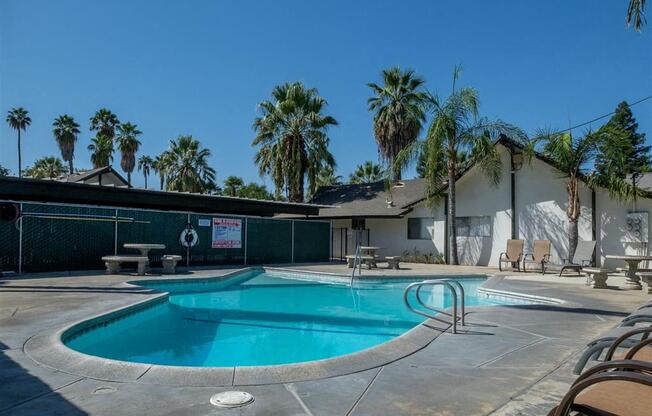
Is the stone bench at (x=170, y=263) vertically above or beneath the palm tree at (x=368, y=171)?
beneath

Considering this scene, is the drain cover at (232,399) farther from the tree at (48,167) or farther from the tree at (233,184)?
the tree at (48,167)

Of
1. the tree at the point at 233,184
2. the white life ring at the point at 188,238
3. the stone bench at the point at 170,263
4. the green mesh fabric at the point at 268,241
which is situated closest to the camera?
the stone bench at the point at 170,263

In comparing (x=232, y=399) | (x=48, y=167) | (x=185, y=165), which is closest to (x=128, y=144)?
(x=185, y=165)

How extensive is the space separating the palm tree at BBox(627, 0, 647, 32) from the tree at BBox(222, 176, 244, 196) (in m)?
38.8

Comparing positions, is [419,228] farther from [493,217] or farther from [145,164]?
[145,164]

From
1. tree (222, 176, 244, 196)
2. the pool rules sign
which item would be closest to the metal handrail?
the pool rules sign

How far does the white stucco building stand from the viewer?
1678cm

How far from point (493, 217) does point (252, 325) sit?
14374 millimetres

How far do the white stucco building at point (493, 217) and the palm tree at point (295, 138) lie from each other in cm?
296

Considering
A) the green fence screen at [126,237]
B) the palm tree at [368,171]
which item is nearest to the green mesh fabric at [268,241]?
the green fence screen at [126,237]

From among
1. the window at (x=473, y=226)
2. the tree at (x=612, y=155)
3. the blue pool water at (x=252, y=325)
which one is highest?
the tree at (x=612, y=155)

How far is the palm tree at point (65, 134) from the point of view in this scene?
138ft

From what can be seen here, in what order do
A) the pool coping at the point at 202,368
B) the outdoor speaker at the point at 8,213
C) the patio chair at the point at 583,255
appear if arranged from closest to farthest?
1. the pool coping at the point at 202,368
2. the outdoor speaker at the point at 8,213
3. the patio chair at the point at 583,255

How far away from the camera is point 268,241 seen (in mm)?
19938
